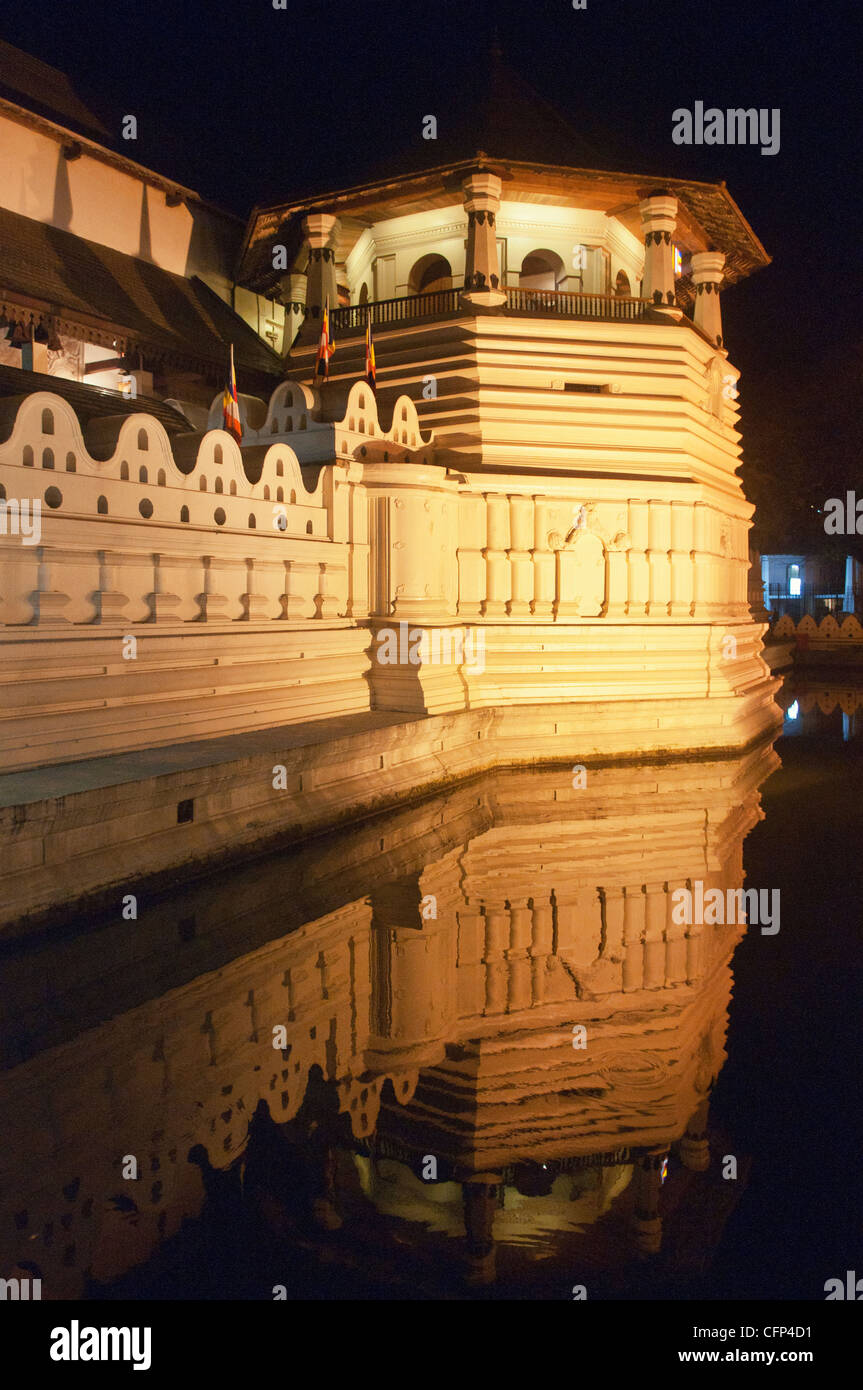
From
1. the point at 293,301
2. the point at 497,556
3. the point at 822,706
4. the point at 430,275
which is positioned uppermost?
the point at 293,301

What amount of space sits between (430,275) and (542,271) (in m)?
2.04

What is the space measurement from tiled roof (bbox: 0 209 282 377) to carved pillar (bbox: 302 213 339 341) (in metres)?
1.50

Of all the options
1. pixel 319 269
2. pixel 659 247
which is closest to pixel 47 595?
pixel 319 269

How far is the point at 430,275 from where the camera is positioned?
62.3 ft

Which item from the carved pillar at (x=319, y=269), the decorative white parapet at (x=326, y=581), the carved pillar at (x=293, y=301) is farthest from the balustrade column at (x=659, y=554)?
the carved pillar at (x=293, y=301)

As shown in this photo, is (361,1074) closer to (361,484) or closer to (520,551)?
(361,484)

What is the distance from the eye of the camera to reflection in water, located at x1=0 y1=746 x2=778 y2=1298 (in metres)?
4.28

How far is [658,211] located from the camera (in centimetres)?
1723

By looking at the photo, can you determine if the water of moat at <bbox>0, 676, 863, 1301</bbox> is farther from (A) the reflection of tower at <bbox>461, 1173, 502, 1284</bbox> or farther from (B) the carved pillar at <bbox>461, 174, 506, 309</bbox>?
(B) the carved pillar at <bbox>461, 174, 506, 309</bbox>

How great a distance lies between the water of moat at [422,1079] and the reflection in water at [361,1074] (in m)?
0.02

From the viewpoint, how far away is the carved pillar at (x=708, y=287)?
789 inches

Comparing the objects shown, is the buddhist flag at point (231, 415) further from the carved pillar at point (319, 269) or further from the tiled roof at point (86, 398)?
the carved pillar at point (319, 269)
